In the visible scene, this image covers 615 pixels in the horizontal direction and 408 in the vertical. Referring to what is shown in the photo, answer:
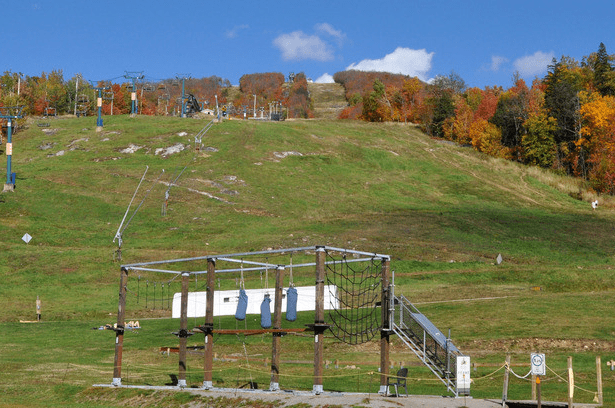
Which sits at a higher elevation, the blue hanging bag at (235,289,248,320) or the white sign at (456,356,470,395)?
the blue hanging bag at (235,289,248,320)

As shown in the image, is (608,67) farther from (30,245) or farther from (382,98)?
(30,245)

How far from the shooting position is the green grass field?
39656mm

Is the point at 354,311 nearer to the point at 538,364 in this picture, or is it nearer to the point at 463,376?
the point at 463,376

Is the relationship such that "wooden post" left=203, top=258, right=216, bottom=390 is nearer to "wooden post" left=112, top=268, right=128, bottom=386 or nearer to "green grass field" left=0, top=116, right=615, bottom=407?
"green grass field" left=0, top=116, right=615, bottom=407

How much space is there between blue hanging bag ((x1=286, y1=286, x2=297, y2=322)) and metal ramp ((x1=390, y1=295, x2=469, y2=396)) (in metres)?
4.38

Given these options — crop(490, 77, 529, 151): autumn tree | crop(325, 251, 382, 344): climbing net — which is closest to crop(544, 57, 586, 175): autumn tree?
crop(490, 77, 529, 151): autumn tree

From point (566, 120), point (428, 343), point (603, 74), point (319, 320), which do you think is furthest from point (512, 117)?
point (319, 320)

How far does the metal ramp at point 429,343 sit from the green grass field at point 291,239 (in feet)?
12.2

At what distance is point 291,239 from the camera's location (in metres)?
82.1

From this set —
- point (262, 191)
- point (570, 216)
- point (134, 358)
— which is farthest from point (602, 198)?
point (134, 358)

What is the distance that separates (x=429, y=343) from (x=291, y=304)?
6.56 meters

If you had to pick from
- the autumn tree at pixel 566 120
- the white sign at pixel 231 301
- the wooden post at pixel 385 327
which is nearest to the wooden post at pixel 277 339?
the wooden post at pixel 385 327

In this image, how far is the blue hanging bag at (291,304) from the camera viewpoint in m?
30.3

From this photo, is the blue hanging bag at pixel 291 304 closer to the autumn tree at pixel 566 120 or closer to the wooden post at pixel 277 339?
the wooden post at pixel 277 339
